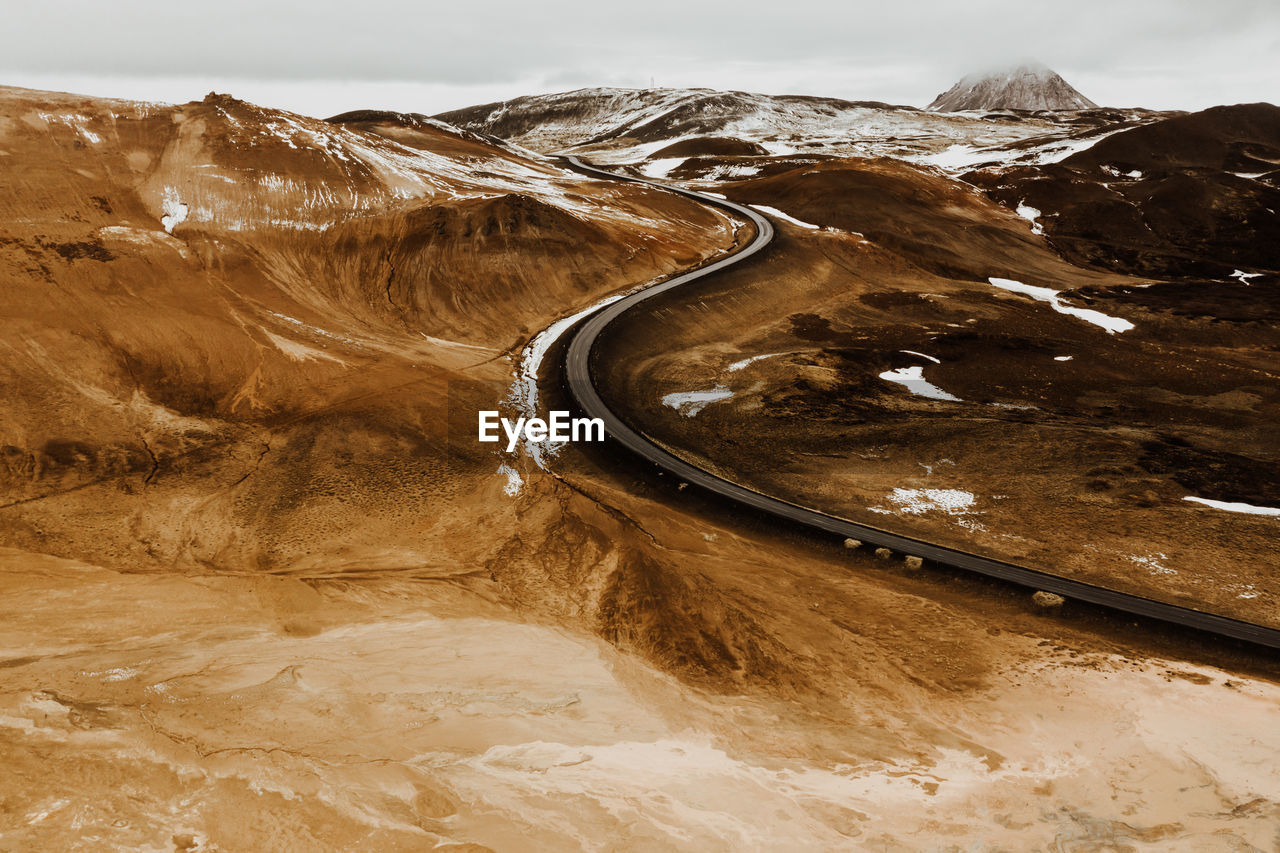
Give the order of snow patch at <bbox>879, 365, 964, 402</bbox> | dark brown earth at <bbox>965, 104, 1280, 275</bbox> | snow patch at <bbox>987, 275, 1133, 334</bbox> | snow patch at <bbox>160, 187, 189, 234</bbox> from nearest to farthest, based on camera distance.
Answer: snow patch at <bbox>879, 365, 964, 402</bbox>
snow patch at <bbox>160, 187, 189, 234</bbox>
snow patch at <bbox>987, 275, 1133, 334</bbox>
dark brown earth at <bbox>965, 104, 1280, 275</bbox>

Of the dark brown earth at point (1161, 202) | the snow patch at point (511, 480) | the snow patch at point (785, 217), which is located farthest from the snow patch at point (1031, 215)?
the snow patch at point (511, 480)

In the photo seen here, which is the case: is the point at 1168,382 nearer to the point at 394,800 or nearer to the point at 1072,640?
the point at 1072,640

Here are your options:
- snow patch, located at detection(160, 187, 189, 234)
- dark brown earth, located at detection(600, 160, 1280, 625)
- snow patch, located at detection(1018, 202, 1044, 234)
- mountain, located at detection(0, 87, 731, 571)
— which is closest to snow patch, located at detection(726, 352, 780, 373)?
dark brown earth, located at detection(600, 160, 1280, 625)

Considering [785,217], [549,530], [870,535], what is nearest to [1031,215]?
[785,217]

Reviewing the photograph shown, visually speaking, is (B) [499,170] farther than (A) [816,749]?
Yes

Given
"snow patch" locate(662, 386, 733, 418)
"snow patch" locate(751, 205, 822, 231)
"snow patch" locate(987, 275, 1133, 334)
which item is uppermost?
"snow patch" locate(751, 205, 822, 231)

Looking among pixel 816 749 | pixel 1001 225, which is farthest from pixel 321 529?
pixel 1001 225

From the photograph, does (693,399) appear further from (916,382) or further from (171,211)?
(171,211)

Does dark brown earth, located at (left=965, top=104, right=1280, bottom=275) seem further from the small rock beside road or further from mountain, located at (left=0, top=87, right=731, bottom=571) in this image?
the small rock beside road
